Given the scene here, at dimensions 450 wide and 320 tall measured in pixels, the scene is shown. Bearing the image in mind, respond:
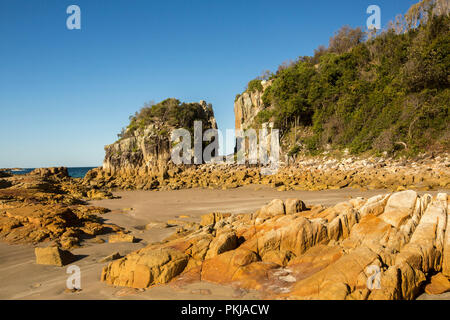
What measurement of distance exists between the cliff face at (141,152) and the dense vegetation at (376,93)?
42.5 ft

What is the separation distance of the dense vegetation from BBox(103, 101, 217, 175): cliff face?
510 inches

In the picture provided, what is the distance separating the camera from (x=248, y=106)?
4112 centimetres

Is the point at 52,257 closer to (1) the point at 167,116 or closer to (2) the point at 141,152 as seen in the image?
(2) the point at 141,152

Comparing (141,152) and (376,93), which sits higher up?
(376,93)

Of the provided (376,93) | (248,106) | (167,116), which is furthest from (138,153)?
(376,93)

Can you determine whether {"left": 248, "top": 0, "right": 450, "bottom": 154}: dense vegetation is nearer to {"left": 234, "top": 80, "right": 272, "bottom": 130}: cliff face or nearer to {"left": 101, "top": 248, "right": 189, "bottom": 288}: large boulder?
{"left": 234, "top": 80, "right": 272, "bottom": 130}: cliff face

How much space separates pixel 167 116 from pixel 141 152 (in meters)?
6.59

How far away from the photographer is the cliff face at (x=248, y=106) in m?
39.7

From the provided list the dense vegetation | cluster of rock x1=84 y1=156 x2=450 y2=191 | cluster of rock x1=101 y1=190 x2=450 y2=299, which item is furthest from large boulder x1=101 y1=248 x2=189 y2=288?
the dense vegetation

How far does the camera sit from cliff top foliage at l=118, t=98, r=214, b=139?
37.7 m
